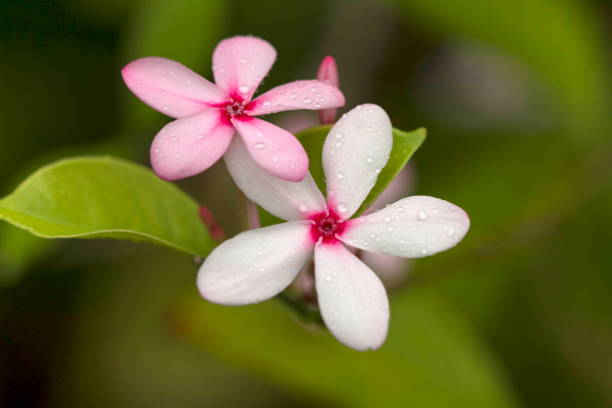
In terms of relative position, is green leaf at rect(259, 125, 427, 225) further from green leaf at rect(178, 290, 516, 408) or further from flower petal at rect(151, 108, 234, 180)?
green leaf at rect(178, 290, 516, 408)

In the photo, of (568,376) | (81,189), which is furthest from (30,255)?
(568,376)

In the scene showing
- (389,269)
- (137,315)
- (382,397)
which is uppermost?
(389,269)

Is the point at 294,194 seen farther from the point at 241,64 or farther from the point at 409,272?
the point at 409,272

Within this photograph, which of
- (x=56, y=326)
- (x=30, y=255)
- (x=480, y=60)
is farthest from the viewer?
(x=480, y=60)

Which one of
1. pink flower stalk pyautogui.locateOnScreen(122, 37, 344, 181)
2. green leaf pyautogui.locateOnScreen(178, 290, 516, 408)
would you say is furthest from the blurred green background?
pink flower stalk pyautogui.locateOnScreen(122, 37, 344, 181)

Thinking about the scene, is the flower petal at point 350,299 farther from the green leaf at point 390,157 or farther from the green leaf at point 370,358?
the green leaf at point 370,358

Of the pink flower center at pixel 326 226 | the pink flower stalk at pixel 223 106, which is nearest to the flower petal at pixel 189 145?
the pink flower stalk at pixel 223 106

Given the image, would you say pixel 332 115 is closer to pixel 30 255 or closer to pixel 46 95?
pixel 30 255

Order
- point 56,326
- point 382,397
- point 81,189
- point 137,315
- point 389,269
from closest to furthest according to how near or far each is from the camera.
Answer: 1. point 81,189
2. point 382,397
3. point 389,269
4. point 56,326
5. point 137,315
